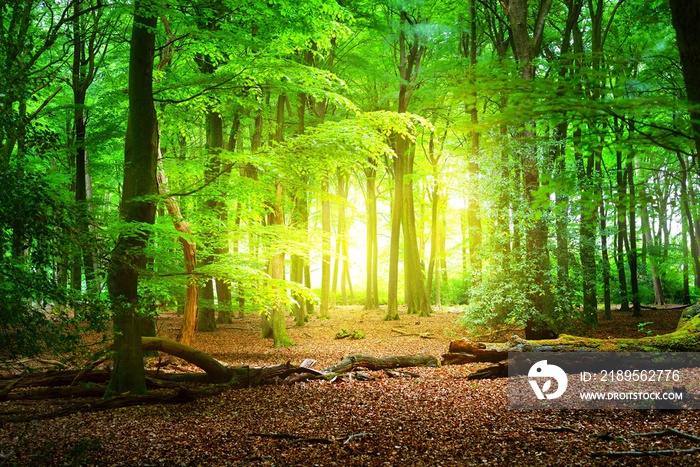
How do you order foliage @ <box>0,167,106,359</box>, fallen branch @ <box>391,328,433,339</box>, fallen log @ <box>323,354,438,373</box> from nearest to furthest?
foliage @ <box>0,167,106,359</box>, fallen log @ <box>323,354,438,373</box>, fallen branch @ <box>391,328,433,339</box>

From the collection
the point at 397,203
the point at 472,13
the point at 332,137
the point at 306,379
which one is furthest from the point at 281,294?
the point at 472,13

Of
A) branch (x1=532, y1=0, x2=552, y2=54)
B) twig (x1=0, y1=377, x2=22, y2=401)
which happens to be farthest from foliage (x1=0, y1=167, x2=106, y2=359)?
branch (x1=532, y1=0, x2=552, y2=54)

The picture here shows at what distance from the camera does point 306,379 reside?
27.6 ft

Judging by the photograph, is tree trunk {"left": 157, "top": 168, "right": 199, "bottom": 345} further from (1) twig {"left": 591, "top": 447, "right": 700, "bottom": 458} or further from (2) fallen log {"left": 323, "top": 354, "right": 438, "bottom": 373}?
(1) twig {"left": 591, "top": 447, "right": 700, "bottom": 458}

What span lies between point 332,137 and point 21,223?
19.1 feet

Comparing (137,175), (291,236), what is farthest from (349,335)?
(137,175)

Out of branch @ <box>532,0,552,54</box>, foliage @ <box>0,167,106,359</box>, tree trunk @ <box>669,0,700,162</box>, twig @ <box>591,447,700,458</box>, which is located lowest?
twig @ <box>591,447,700,458</box>

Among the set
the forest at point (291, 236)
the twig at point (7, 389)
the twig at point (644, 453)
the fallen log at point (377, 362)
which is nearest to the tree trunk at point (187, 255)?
the forest at point (291, 236)

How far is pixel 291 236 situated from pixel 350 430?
5774 mm

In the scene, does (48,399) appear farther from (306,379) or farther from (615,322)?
(615,322)

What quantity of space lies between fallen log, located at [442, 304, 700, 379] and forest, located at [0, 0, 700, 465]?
83 millimetres

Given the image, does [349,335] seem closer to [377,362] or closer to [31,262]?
[377,362]

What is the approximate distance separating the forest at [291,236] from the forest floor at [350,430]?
0.04m

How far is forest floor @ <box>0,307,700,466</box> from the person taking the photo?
4.59 m
